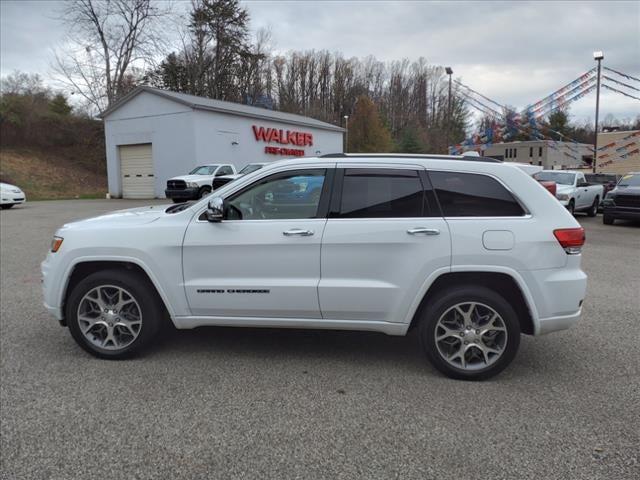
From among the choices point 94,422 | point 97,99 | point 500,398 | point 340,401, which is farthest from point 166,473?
point 97,99

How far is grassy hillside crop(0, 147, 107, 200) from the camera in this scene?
31375 millimetres

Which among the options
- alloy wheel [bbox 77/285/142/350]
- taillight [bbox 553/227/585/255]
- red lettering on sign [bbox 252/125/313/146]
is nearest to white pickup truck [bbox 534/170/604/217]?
taillight [bbox 553/227/585/255]

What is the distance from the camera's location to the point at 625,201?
580 inches

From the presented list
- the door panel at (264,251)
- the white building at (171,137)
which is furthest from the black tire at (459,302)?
the white building at (171,137)

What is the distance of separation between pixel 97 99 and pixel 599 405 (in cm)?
4278

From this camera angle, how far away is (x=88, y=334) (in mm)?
4254

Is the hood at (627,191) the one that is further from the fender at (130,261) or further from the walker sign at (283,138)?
the walker sign at (283,138)

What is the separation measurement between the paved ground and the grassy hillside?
97.1ft

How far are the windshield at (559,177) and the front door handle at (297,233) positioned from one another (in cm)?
1496

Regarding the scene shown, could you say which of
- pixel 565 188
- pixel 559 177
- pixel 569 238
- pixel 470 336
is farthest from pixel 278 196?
pixel 559 177

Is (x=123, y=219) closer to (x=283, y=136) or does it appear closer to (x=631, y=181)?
(x=631, y=181)

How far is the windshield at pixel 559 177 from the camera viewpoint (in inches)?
661

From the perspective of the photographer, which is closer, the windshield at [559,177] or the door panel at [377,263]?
the door panel at [377,263]

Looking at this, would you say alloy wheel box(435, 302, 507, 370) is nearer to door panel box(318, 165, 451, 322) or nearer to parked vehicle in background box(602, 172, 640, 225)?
door panel box(318, 165, 451, 322)
